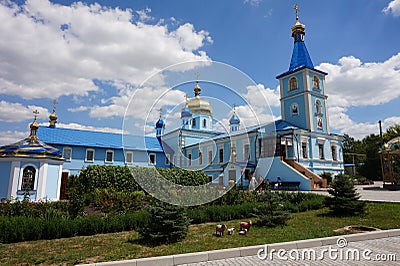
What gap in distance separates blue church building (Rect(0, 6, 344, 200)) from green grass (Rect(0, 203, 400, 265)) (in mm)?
1888

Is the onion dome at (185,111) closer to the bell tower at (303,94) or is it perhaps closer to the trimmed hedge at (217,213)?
the trimmed hedge at (217,213)

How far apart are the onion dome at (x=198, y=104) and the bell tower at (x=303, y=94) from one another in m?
27.7

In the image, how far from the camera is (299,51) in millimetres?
33656

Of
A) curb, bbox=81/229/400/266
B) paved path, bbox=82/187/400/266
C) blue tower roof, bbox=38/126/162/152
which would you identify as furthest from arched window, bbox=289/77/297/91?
paved path, bbox=82/187/400/266

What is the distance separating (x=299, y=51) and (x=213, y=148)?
1321 inches

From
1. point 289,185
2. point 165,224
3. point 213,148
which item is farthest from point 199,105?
point 289,185

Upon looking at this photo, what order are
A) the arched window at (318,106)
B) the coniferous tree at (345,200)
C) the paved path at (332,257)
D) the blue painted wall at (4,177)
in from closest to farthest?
the paved path at (332,257) < the coniferous tree at (345,200) < the blue painted wall at (4,177) < the arched window at (318,106)

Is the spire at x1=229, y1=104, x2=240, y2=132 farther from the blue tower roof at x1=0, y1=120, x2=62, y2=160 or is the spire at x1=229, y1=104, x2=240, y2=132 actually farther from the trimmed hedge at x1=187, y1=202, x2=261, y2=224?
the blue tower roof at x1=0, y1=120, x2=62, y2=160

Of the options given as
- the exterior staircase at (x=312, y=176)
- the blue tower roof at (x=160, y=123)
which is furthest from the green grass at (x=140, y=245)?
the exterior staircase at (x=312, y=176)

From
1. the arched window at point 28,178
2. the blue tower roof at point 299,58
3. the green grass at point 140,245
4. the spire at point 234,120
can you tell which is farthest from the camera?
the blue tower roof at point 299,58

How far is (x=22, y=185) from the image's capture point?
15.7 m

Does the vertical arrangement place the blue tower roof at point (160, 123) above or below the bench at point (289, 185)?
above

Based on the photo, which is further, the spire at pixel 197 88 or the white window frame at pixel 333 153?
the white window frame at pixel 333 153

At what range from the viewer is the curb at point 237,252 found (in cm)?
500
